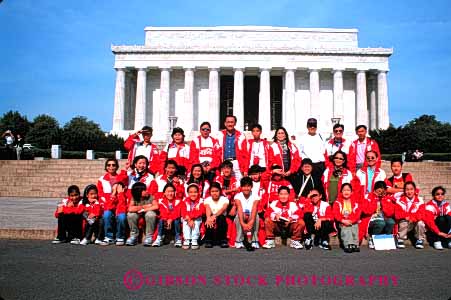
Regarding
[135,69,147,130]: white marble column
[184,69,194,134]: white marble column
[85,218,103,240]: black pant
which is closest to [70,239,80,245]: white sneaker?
[85,218,103,240]: black pant

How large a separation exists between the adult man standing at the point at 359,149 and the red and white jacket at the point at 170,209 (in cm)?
460

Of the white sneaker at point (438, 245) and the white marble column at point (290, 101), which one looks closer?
the white sneaker at point (438, 245)

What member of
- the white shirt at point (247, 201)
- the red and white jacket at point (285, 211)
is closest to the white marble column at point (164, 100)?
the white shirt at point (247, 201)

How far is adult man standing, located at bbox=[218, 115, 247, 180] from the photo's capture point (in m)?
10.8

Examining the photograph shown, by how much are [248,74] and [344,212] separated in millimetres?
47802

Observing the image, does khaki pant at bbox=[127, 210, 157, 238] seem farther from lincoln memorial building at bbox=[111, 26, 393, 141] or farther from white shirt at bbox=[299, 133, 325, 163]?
lincoln memorial building at bbox=[111, 26, 393, 141]

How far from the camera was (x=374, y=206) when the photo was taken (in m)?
9.19

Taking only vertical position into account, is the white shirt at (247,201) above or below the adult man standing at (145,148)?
below

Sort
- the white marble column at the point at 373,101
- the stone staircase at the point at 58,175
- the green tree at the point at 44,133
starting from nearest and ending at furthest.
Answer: the stone staircase at the point at 58,175 < the green tree at the point at 44,133 < the white marble column at the point at 373,101

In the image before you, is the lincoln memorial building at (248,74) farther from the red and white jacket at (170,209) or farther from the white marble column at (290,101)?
the red and white jacket at (170,209)

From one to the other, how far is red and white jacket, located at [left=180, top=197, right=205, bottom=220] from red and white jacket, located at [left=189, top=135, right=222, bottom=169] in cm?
173

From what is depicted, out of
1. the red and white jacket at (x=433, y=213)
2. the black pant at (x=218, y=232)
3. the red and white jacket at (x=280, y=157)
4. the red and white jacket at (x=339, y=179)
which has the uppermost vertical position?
the red and white jacket at (x=280, y=157)

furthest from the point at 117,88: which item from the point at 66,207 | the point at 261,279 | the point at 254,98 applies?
the point at 261,279

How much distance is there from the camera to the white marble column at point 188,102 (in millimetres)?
51406
